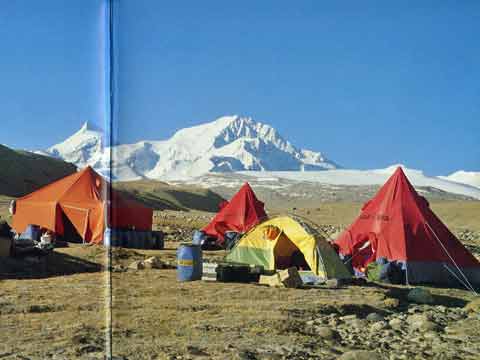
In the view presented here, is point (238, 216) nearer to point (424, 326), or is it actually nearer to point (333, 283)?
point (333, 283)

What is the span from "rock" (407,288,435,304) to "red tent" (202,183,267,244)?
510 inches

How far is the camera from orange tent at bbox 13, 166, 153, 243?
20.6m

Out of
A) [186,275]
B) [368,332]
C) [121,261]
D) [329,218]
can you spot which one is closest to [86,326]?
[368,332]

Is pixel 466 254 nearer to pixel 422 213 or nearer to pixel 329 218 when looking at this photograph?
pixel 422 213

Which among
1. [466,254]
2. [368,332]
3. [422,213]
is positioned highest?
[422,213]

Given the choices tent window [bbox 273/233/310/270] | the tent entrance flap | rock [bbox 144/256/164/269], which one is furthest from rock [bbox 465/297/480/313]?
the tent entrance flap

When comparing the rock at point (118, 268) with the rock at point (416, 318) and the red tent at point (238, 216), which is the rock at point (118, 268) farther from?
the red tent at point (238, 216)

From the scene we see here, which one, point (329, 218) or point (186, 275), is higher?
point (329, 218)

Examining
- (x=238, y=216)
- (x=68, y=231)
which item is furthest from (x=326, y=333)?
(x=238, y=216)

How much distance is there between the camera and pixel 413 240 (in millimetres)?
14750

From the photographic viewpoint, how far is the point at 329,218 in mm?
64188

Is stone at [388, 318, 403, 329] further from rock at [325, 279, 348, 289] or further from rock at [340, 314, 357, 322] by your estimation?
rock at [325, 279, 348, 289]

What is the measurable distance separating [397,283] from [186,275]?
202 inches

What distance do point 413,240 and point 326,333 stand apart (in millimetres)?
7541
